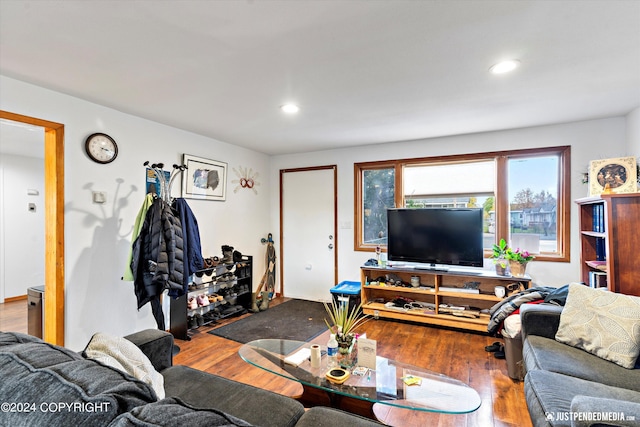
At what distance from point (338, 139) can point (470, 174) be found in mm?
1782

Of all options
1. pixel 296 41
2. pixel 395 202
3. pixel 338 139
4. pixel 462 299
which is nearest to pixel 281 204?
pixel 338 139

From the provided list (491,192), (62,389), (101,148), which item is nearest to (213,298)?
(101,148)

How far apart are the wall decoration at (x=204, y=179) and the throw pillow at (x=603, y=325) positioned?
12.4ft

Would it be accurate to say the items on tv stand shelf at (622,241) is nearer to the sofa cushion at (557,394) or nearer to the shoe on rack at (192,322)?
the sofa cushion at (557,394)

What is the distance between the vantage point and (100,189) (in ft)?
9.42

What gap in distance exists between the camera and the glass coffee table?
1501mm

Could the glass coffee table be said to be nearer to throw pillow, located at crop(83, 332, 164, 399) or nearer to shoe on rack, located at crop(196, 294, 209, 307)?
throw pillow, located at crop(83, 332, 164, 399)

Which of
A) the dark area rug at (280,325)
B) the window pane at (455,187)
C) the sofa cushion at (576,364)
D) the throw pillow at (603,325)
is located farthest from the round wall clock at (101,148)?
the throw pillow at (603,325)

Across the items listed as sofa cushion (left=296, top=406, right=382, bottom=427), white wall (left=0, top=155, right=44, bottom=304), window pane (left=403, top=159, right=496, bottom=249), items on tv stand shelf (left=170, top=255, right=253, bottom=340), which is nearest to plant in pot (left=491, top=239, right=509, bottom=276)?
window pane (left=403, top=159, right=496, bottom=249)

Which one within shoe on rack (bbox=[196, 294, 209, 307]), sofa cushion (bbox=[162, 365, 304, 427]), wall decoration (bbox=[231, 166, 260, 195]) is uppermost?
wall decoration (bbox=[231, 166, 260, 195])

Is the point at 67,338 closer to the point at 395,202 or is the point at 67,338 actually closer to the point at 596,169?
the point at 395,202

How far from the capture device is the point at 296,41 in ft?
5.92

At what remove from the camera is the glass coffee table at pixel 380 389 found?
150 centimetres

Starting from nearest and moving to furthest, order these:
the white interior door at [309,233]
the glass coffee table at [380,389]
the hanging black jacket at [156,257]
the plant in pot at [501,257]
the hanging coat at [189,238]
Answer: the glass coffee table at [380,389]
the hanging black jacket at [156,257]
the hanging coat at [189,238]
the plant in pot at [501,257]
the white interior door at [309,233]
